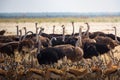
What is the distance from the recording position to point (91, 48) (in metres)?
6.10

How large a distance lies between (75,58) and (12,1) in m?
1.76

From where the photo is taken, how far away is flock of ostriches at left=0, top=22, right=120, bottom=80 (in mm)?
4812

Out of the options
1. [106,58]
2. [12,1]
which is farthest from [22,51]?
[106,58]

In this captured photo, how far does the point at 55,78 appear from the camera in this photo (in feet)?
15.9

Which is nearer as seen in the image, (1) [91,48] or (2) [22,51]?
(1) [91,48]

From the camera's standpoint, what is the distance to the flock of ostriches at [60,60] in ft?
15.8

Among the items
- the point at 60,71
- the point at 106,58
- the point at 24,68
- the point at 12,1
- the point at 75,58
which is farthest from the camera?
the point at 12,1

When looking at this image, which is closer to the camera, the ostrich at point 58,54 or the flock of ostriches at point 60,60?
the flock of ostriches at point 60,60

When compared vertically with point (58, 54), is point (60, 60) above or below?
below

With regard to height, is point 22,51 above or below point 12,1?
below

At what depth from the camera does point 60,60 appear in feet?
19.3

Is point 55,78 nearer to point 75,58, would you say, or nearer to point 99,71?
point 99,71

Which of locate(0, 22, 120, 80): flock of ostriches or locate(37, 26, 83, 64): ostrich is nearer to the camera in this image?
locate(0, 22, 120, 80): flock of ostriches

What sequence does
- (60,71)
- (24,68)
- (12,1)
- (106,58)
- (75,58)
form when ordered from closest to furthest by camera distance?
(60,71), (24,68), (75,58), (106,58), (12,1)
